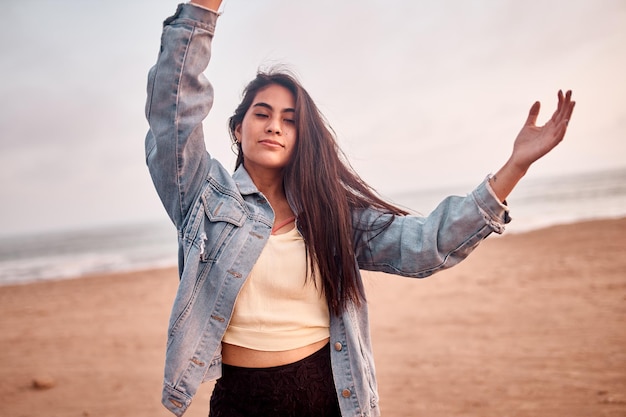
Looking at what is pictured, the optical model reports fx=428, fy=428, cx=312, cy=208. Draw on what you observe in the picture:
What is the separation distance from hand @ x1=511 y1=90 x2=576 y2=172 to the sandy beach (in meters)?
1.17

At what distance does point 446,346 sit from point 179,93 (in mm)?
4605

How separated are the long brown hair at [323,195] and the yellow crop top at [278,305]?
74 millimetres

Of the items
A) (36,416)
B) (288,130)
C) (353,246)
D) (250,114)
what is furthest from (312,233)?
(36,416)

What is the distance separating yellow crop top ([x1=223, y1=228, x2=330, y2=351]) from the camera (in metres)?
1.69

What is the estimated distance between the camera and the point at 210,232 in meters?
1.73

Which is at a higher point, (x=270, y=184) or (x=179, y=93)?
(x=179, y=93)

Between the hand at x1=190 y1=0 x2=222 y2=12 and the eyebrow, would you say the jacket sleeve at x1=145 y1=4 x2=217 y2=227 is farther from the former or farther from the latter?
the eyebrow

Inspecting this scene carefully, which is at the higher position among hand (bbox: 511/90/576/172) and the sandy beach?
hand (bbox: 511/90/576/172)

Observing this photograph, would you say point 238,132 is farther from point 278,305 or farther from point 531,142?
point 531,142

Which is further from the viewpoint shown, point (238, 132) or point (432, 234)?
point (238, 132)

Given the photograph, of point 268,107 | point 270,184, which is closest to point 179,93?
point 268,107

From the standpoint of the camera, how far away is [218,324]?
1.67m

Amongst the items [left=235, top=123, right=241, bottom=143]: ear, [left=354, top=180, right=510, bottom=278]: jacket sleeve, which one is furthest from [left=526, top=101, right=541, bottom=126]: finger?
[left=235, top=123, right=241, bottom=143]: ear

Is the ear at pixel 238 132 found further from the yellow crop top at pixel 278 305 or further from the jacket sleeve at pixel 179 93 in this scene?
the yellow crop top at pixel 278 305
